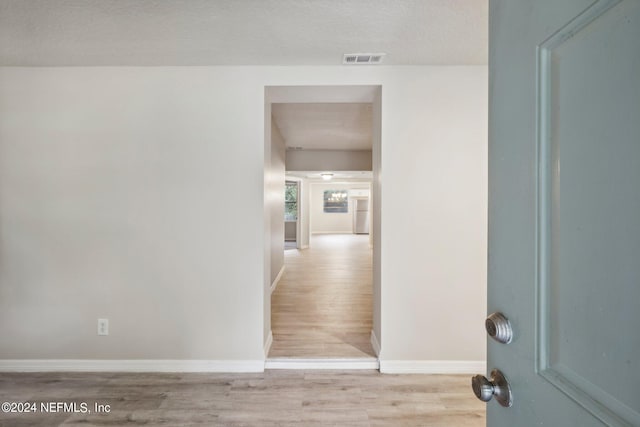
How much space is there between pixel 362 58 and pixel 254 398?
2.57 meters

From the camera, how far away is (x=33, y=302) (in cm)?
235

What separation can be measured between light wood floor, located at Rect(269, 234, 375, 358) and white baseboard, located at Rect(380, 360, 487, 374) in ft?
0.62

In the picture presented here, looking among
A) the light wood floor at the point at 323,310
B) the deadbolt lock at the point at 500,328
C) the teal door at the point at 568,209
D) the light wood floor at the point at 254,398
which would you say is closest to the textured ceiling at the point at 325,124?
Result: the light wood floor at the point at 323,310

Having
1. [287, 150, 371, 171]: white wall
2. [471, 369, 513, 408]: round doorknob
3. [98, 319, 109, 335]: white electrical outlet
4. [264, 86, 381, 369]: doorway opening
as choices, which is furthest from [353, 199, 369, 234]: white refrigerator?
[471, 369, 513, 408]: round doorknob

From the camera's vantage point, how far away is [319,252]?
8.05 meters

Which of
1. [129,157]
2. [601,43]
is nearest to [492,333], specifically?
[601,43]

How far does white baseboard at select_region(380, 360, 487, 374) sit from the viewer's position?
2340 mm

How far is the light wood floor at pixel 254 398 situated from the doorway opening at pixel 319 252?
26cm

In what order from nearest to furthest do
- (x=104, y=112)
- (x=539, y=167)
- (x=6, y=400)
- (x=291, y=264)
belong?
(x=539, y=167)
(x=6, y=400)
(x=104, y=112)
(x=291, y=264)

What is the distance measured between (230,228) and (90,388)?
1.52 m

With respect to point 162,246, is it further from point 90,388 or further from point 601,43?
point 601,43

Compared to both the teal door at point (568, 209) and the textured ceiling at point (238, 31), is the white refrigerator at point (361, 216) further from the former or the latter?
the teal door at point (568, 209)

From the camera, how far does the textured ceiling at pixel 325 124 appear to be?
11.6 ft

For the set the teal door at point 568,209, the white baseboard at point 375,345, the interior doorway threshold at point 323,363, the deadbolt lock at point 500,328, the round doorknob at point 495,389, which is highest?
the teal door at point 568,209
